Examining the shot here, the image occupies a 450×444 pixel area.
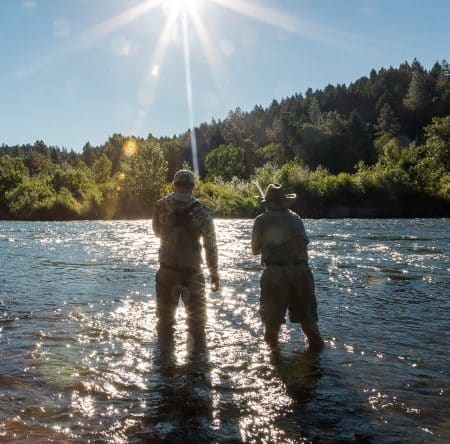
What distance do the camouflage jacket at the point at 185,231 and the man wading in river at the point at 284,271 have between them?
809mm

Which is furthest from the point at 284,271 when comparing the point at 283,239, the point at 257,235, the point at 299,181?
the point at 299,181

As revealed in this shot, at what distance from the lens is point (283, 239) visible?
715 centimetres

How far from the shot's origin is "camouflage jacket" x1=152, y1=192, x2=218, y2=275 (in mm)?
7254

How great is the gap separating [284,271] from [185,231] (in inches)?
64.4

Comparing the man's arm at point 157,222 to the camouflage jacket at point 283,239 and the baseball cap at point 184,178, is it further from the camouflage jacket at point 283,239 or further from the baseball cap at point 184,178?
the camouflage jacket at point 283,239

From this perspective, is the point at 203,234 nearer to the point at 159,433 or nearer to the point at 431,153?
the point at 159,433

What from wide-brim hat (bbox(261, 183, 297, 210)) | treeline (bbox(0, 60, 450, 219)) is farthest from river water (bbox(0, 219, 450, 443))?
treeline (bbox(0, 60, 450, 219))

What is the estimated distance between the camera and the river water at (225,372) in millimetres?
4750

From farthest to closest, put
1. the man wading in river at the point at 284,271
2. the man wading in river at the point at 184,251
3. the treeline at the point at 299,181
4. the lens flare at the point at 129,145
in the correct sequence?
the lens flare at the point at 129,145 → the treeline at the point at 299,181 → the man wading in river at the point at 184,251 → the man wading in river at the point at 284,271

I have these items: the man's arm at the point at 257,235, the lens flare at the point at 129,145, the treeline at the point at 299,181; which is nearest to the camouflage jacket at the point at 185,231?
the man's arm at the point at 257,235

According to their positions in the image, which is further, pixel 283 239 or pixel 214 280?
pixel 214 280

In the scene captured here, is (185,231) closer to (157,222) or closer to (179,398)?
(157,222)

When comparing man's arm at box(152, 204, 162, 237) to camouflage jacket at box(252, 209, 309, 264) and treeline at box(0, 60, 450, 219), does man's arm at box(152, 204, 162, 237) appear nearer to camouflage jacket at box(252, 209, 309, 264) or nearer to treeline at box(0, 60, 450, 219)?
camouflage jacket at box(252, 209, 309, 264)

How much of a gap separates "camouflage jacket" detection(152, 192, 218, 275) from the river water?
1416 millimetres
